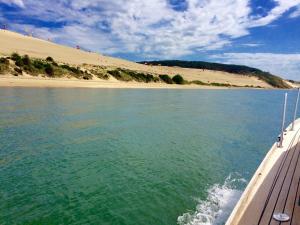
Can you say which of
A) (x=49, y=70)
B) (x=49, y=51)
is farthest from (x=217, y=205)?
(x=49, y=51)

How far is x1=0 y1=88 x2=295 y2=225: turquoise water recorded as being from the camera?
510 inches

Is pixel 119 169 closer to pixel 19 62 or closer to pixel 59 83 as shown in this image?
pixel 59 83

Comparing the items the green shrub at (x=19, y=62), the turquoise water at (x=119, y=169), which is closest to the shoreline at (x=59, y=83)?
the green shrub at (x=19, y=62)

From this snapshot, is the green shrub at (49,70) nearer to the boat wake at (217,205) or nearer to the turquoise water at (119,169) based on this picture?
the turquoise water at (119,169)

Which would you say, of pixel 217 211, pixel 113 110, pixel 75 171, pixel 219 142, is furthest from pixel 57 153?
pixel 113 110

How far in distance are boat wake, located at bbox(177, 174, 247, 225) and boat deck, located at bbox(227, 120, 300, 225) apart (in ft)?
6.38

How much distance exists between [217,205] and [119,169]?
5.93 m

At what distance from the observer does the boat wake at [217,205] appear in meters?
12.7

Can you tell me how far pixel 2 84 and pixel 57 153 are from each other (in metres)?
48.3

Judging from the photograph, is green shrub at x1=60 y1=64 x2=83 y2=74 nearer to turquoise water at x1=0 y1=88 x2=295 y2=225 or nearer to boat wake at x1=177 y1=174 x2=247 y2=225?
turquoise water at x1=0 y1=88 x2=295 y2=225

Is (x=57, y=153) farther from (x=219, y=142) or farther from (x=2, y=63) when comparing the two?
(x=2, y=63)

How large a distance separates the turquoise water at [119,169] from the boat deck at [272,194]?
6.68ft

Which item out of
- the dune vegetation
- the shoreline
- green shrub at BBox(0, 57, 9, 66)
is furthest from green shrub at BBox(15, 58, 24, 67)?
the shoreline

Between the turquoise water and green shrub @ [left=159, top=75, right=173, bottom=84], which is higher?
the turquoise water
